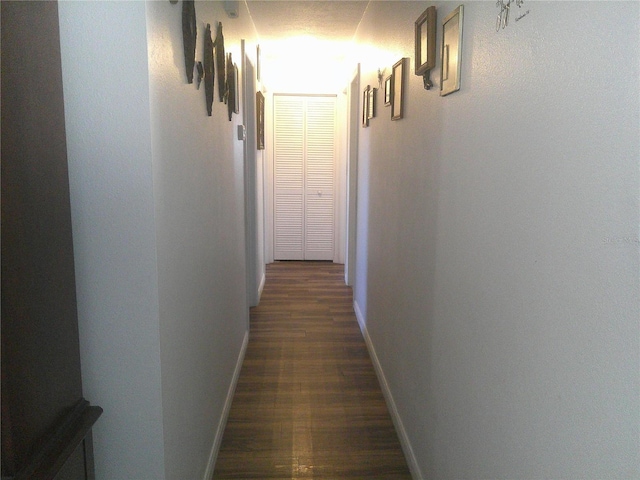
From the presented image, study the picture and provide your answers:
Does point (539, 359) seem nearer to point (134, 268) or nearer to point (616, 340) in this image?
point (616, 340)

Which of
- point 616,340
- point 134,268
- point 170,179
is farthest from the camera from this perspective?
point 170,179

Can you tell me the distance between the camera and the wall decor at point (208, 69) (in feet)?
5.92

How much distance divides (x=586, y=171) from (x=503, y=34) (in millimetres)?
479

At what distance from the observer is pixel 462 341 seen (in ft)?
4.55

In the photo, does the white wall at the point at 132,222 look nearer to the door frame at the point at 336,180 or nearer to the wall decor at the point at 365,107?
the wall decor at the point at 365,107

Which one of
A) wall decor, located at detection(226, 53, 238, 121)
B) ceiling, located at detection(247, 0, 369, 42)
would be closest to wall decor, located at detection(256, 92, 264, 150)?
ceiling, located at detection(247, 0, 369, 42)

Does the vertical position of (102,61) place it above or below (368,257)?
above

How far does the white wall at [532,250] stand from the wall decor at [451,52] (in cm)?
3

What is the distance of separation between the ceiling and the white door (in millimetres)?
1435

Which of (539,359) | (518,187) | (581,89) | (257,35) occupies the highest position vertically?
(257,35)

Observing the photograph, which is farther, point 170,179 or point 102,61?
point 170,179

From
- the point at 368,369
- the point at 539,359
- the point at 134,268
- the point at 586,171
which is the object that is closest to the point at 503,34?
the point at 586,171

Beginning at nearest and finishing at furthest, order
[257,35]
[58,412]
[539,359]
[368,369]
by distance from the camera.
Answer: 1. [539,359]
2. [58,412]
3. [368,369]
4. [257,35]

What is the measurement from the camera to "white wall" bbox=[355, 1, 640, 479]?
2.33 feet
